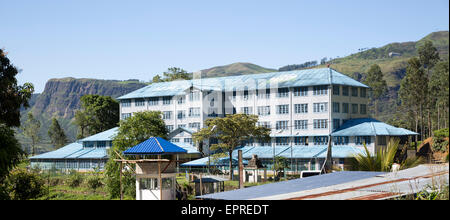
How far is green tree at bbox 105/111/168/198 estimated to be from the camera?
119 ft

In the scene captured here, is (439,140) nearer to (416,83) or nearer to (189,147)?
(416,83)

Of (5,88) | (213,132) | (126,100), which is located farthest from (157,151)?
(126,100)

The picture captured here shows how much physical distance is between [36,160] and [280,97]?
1438 inches

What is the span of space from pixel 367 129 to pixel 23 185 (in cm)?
3836

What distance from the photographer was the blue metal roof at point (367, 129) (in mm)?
58250

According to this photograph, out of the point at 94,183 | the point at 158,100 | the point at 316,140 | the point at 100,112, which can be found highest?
the point at 158,100

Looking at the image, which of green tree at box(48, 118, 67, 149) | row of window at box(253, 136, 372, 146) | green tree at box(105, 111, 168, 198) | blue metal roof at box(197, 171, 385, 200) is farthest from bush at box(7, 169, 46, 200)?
green tree at box(48, 118, 67, 149)

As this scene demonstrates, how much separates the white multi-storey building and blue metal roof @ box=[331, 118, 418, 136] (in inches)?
6.8

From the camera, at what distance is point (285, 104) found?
218 feet

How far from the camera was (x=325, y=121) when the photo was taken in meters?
62.9

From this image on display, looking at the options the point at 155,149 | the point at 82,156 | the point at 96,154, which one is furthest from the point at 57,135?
the point at 155,149

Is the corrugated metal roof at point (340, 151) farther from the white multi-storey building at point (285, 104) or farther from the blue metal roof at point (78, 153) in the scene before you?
the blue metal roof at point (78, 153)

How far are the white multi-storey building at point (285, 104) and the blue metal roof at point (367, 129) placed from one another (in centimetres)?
17
